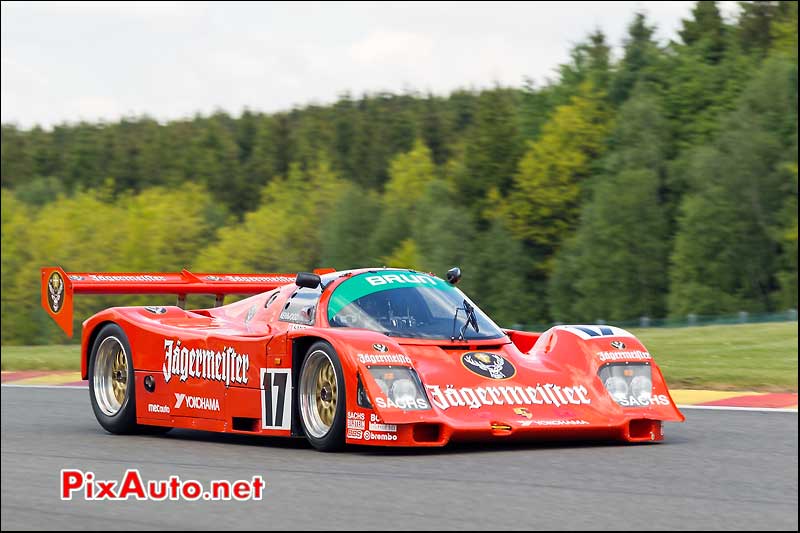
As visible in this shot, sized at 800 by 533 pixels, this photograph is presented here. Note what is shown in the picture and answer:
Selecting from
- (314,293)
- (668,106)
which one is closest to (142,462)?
(314,293)

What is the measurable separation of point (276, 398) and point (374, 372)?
1005 mm

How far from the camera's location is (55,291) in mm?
11195

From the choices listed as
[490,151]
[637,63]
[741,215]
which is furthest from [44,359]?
[637,63]

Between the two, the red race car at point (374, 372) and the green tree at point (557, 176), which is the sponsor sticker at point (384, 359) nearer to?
the red race car at point (374, 372)

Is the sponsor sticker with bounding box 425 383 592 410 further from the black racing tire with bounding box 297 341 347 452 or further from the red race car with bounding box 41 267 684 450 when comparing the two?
the black racing tire with bounding box 297 341 347 452

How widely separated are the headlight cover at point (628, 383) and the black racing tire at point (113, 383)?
12.0 feet

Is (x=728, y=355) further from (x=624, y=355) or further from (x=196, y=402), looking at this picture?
(x=196, y=402)

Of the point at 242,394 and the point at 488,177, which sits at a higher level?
the point at 488,177

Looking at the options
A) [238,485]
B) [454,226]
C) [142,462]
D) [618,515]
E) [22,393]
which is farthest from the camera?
[454,226]

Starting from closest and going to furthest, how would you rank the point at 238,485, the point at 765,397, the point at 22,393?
the point at 238,485 < the point at 765,397 < the point at 22,393

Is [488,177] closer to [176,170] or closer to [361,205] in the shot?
[361,205]

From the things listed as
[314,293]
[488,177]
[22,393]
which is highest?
[488,177]

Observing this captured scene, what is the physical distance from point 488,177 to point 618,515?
70.9m

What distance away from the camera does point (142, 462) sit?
844cm
